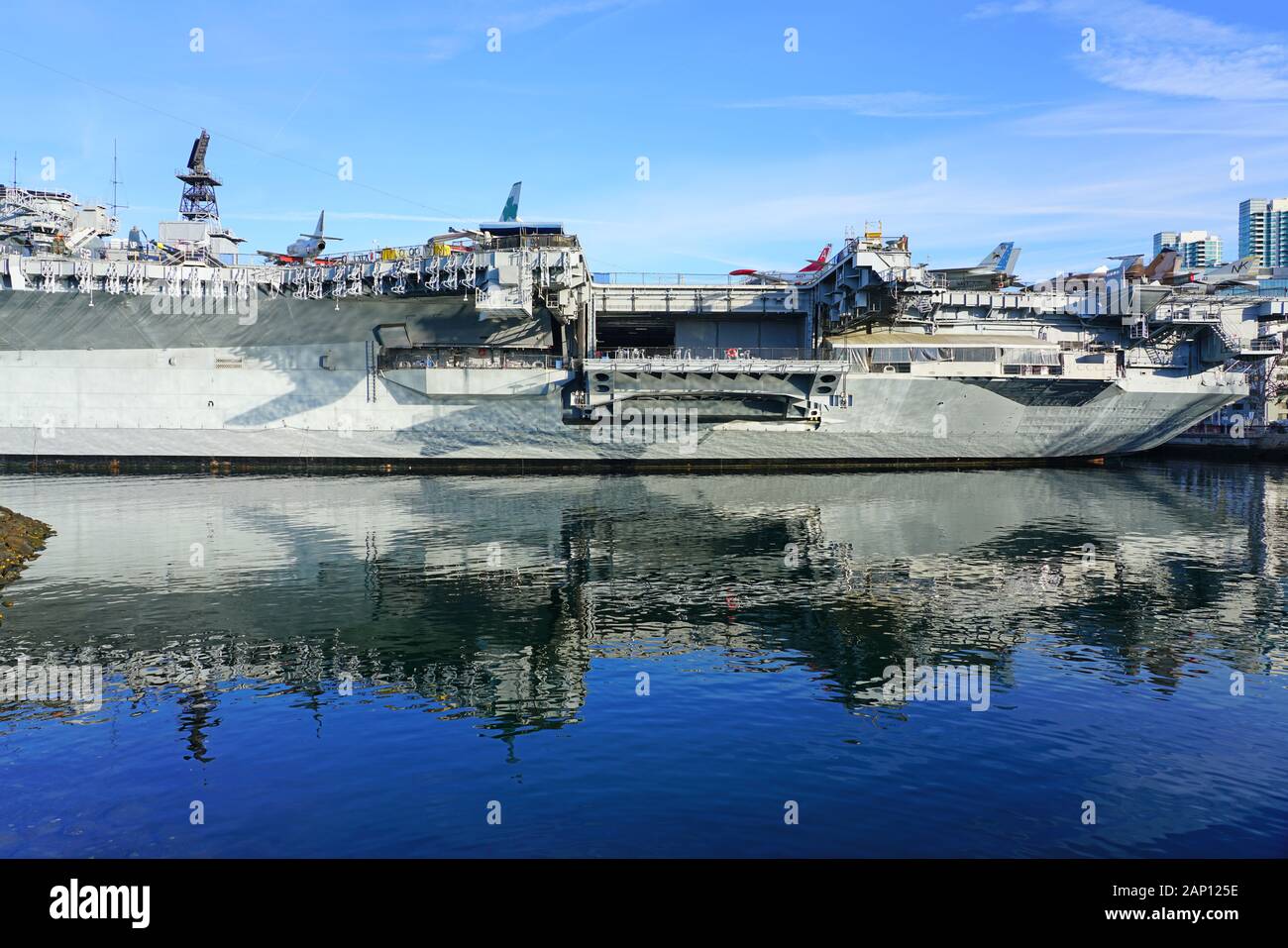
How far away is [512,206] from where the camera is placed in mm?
37438

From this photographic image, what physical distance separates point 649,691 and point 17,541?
687 inches

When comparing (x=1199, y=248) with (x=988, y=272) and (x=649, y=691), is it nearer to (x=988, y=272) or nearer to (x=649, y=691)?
(x=988, y=272)

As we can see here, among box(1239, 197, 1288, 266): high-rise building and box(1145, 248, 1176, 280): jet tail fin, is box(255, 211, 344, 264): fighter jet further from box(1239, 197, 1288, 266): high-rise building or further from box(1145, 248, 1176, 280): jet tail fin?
box(1239, 197, 1288, 266): high-rise building

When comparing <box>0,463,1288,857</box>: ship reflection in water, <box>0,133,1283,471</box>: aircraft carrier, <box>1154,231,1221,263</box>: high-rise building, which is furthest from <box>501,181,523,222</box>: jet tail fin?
<box>1154,231,1221,263</box>: high-rise building

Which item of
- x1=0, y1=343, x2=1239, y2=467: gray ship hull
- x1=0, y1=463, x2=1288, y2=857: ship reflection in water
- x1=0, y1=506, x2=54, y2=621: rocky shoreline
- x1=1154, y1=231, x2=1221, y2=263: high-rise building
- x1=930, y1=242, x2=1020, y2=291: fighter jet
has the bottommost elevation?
x1=0, y1=463, x2=1288, y2=857: ship reflection in water

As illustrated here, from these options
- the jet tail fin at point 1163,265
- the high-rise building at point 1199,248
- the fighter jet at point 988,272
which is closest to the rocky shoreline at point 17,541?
the fighter jet at point 988,272

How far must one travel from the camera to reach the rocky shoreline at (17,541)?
20250mm

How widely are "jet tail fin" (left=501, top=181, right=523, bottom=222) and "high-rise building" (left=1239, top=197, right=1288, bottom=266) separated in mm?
186668

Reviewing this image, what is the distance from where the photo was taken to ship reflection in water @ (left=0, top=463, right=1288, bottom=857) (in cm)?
870

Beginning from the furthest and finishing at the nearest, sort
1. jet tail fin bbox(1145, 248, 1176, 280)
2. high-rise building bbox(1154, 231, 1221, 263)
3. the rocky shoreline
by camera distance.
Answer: high-rise building bbox(1154, 231, 1221, 263) < jet tail fin bbox(1145, 248, 1176, 280) < the rocky shoreline

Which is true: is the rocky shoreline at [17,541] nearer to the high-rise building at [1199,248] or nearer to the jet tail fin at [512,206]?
the jet tail fin at [512,206]

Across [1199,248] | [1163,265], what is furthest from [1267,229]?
[1163,265]

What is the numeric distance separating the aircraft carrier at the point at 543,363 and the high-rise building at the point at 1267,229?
17246 centimetres
